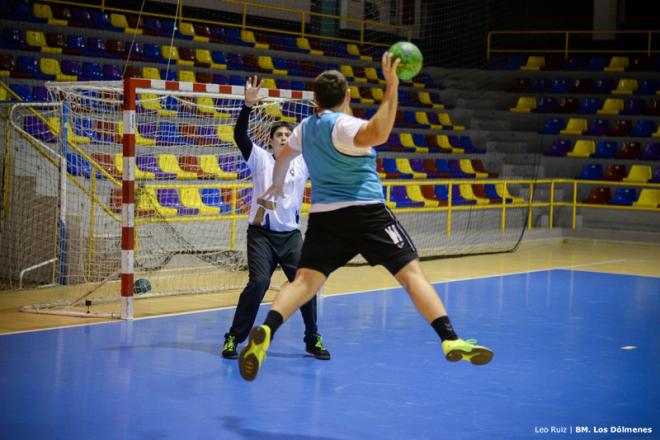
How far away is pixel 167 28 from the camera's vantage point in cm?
2023

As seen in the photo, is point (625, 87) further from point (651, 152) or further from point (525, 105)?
point (651, 152)

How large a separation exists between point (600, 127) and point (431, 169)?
4.98 m

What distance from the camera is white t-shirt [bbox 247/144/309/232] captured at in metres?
8.13

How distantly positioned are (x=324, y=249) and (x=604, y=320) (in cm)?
533

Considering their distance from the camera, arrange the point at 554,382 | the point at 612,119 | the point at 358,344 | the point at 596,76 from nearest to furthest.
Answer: the point at 554,382 < the point at 358,344 < the point at 612,119 < the point at 596,76

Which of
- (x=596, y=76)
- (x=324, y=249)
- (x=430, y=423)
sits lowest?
(x=430, y=423)

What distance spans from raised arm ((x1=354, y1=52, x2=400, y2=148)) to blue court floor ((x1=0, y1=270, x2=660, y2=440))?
1.80m

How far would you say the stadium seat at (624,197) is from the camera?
20547mm

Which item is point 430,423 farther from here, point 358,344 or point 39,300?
point 39,300

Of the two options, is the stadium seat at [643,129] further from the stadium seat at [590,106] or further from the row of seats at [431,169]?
the row of seats at [431,169]

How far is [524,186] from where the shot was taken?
21594 millimetres

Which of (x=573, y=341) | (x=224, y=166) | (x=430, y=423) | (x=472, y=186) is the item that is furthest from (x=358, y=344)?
(x=472, y=186)

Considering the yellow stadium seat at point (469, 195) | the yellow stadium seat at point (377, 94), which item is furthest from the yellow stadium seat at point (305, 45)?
the yellow stadium seat at point (469, 195)

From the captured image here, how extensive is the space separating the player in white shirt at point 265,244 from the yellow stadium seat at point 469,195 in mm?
11796
